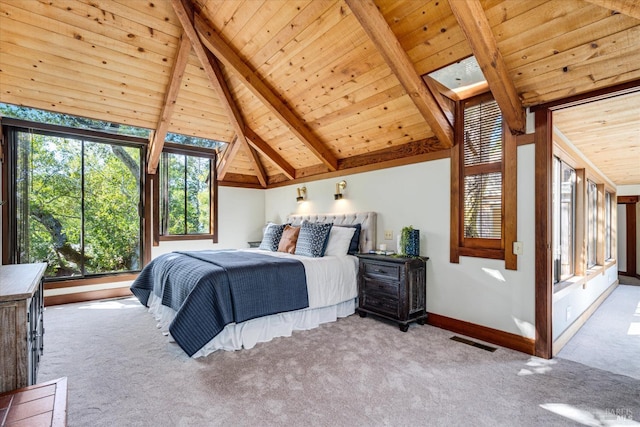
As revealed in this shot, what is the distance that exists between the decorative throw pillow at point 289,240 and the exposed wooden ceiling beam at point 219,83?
5.56 feet

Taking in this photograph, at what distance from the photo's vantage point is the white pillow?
3883 millimetres

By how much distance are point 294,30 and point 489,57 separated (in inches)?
69.6

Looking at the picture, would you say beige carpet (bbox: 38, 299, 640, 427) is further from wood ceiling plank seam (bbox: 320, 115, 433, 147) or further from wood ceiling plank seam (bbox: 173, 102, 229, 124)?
wood ceiling plank seam (bbox: 173, 102, 229, 124)

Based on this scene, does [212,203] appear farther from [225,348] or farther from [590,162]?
[590,162]

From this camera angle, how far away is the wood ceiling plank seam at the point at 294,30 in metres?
2.73

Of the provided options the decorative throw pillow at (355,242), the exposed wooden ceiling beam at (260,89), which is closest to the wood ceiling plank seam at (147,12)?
the exposed wooden ceiling beam at (260,89)

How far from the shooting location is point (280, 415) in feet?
5.88

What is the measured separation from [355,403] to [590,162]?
16.0ft

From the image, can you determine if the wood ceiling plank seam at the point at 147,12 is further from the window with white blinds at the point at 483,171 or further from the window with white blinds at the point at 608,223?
the window with white blinds at the point at 608,223

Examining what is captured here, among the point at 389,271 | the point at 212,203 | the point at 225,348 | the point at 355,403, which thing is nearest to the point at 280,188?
the point at 212,203

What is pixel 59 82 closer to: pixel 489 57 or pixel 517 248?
pixel 489 57

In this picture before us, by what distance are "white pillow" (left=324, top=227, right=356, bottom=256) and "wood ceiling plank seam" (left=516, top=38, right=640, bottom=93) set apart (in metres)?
2.32

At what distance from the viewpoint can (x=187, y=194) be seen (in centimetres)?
544

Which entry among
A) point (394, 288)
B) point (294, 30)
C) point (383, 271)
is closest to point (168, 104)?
point (294, 30)
